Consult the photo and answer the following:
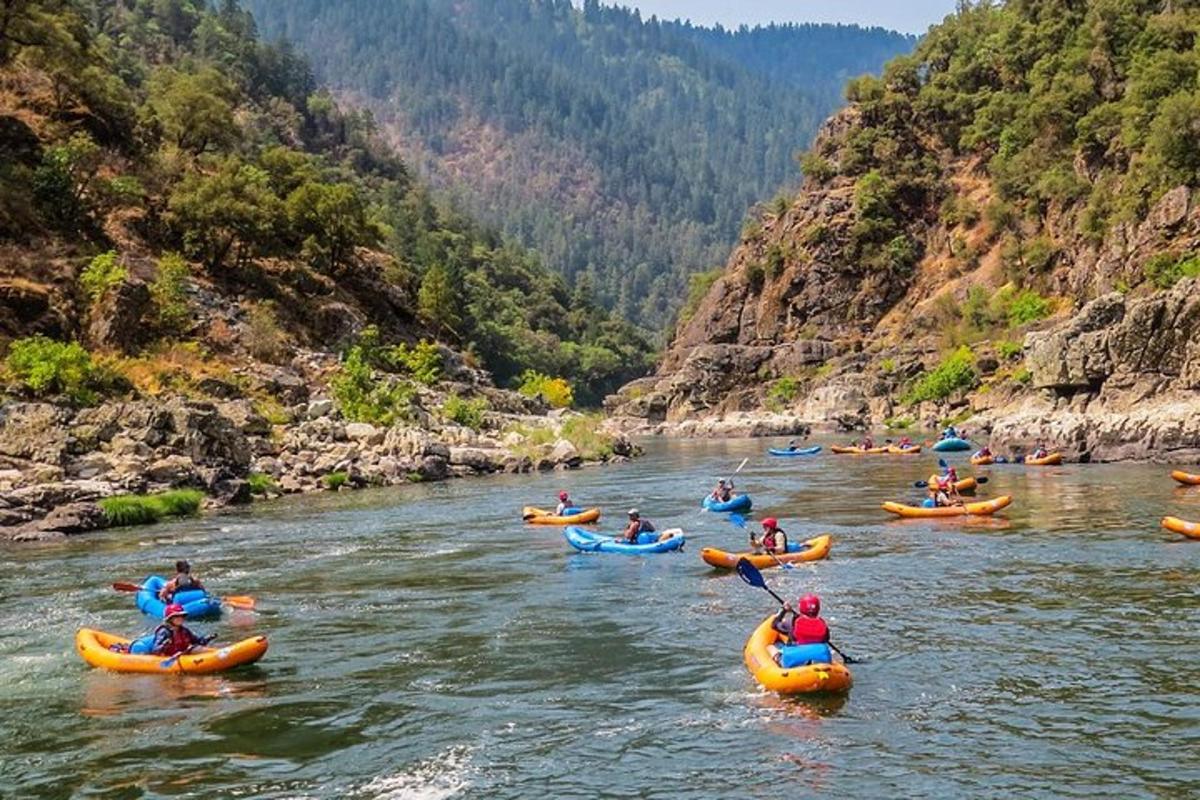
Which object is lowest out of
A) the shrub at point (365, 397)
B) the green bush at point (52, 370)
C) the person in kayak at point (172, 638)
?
the person in kayak at point (172, 638)

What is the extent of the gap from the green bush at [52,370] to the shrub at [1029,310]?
228 ft

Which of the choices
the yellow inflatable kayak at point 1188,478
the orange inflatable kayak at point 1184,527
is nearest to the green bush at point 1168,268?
the yellow inflatable kayak at point 1188,478

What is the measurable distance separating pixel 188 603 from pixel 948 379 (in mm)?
73791

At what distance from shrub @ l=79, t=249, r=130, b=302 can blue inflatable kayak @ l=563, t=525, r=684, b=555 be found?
116 ft

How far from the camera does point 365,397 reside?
55.8 metres

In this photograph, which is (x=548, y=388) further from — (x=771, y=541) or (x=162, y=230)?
(x=771, y=541)

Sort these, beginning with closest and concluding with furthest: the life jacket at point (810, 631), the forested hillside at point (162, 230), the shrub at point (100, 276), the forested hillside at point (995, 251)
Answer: the life jacket at point (810, 631) → the shrub at point (100, 276) → the forested hillside at point (162, 230) → the forested hillside at point (995, 251)

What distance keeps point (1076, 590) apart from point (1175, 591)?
1.64 metres

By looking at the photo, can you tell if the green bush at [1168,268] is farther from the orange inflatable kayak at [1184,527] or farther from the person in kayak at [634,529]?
the person in kayak at [634,529]

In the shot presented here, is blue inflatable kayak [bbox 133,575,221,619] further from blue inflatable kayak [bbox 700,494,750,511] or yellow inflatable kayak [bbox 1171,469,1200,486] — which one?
yellow inflatable kayak [bbox 1171,469,1200,486]

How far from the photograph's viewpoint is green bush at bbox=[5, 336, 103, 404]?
40750 millimetres

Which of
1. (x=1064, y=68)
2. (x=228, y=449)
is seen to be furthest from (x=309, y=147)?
(x=228, y=449)

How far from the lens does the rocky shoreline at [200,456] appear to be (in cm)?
3206

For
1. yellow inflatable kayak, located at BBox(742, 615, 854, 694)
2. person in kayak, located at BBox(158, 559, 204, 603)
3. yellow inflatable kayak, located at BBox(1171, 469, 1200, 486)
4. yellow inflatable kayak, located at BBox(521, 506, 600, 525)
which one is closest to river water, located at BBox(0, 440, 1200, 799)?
yellow inflatable kayak, located at BBox(742, 615, 854, 694)
